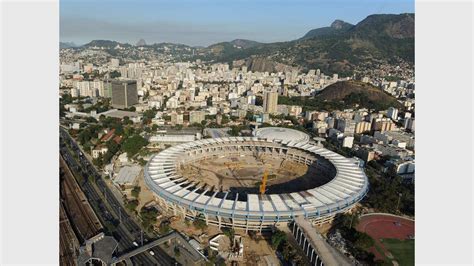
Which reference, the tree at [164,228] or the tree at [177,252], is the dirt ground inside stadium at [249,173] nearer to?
the tree at [164,228]

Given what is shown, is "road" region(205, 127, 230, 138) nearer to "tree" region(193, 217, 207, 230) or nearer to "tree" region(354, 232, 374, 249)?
"tree" region(193, 217, 207, 230)

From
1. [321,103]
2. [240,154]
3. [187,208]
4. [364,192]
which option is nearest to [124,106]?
[240,154]

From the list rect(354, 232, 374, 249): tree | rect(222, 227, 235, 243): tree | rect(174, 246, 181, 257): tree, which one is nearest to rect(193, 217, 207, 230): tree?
rect(222, 227, 235, 243): tree

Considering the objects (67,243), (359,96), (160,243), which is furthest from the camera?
(359,96)

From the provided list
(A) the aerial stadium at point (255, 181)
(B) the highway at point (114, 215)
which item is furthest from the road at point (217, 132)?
(B) the highway at point (114, 215)

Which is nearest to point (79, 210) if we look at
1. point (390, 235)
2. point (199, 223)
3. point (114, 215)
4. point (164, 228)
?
point (114, 215)

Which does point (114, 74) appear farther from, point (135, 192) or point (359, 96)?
point (135, 192)
